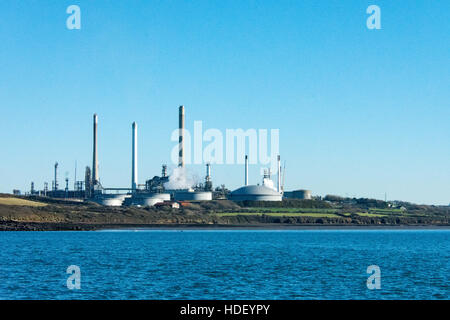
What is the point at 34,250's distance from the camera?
8669 centimetres

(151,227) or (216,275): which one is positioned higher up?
(216,275)

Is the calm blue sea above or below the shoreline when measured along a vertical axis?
above

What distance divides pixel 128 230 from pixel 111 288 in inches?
4918

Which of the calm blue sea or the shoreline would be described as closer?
the calm blue sea

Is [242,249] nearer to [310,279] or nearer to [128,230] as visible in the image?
[310,279]

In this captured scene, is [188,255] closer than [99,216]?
Yes

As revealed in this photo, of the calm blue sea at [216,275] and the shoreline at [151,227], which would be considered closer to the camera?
the calm blue sea at [216,275]

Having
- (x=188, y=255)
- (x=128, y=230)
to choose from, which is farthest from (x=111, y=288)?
(x=128, y=230)

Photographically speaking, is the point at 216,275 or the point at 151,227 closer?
the point at 216,275

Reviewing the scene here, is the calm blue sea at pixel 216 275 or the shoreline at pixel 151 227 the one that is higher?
the calm blue sea at pixel 216 275
